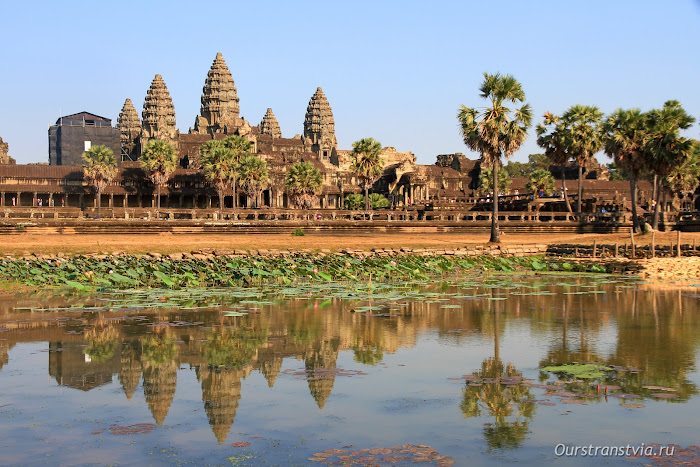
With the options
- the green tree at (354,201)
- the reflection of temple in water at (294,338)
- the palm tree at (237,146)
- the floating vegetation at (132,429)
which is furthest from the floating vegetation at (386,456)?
the green tree at (354,201)

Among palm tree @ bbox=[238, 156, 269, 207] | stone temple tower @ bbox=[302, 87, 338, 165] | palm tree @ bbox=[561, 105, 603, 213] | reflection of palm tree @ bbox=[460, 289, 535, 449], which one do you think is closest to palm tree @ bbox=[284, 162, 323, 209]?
palm tree @ bbox=[238, 156, 269, 207]

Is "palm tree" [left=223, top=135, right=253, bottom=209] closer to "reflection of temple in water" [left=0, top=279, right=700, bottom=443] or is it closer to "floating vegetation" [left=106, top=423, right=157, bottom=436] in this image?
"reflection of temple in water" [left=0, top=279, right=700, bottom=443]

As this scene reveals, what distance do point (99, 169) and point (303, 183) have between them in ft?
77.1

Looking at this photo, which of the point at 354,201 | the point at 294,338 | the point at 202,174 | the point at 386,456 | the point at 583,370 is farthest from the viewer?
the point at 354,201

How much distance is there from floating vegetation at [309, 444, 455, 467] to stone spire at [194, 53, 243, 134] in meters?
135

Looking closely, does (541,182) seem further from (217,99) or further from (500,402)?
(500,402)

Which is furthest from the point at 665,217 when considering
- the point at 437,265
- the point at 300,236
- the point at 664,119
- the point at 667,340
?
the point at 667,340

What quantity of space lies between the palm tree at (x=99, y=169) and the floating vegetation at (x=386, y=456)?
289 ft

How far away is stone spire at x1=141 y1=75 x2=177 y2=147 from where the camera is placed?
444ft

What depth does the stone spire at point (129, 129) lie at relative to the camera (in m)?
149

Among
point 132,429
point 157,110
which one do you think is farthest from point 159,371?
point 157,110

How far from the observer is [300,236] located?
5184cm

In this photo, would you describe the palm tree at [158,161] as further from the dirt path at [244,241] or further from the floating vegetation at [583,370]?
the floating vegetation at [583,370]

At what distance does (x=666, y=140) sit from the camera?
169ft
